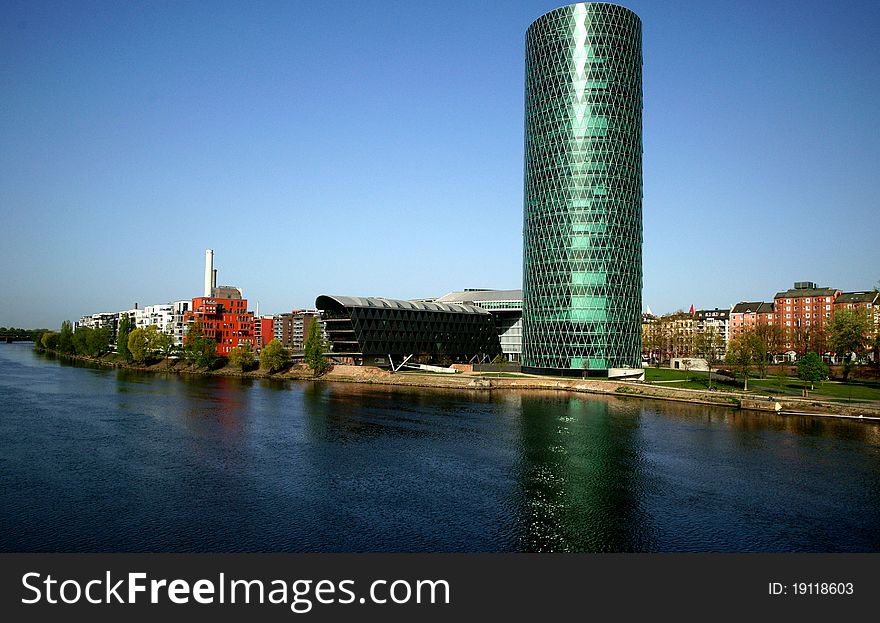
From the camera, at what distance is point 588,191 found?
5925 inches

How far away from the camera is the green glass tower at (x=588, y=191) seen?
151m

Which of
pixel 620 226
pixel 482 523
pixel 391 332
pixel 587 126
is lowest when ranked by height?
pixel 482 523

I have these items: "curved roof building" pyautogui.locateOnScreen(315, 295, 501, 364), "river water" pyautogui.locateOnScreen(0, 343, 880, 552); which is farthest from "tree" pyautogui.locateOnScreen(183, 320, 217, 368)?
"river water" pyautogui.locateOnScreen(0, 343, 880, 552)

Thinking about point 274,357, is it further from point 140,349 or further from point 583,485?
point 583,485

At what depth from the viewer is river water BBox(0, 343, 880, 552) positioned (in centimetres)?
4062

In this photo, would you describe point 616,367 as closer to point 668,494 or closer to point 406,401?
point 406,401

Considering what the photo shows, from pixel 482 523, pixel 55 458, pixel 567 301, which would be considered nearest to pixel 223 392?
pixel 55 458

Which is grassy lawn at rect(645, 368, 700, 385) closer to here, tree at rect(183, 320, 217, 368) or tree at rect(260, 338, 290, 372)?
tree at rect(260, 338, 290, 372)

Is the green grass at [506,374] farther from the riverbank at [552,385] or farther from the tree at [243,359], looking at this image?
the tree at [243,359]

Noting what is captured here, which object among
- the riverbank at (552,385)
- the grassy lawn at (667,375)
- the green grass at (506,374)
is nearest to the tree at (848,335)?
the grassy lawn at (667,375)

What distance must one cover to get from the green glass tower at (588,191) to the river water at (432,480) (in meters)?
53.9

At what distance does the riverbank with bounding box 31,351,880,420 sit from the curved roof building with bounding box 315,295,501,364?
287 inches

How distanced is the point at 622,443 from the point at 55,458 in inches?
2239

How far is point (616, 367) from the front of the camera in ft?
496
